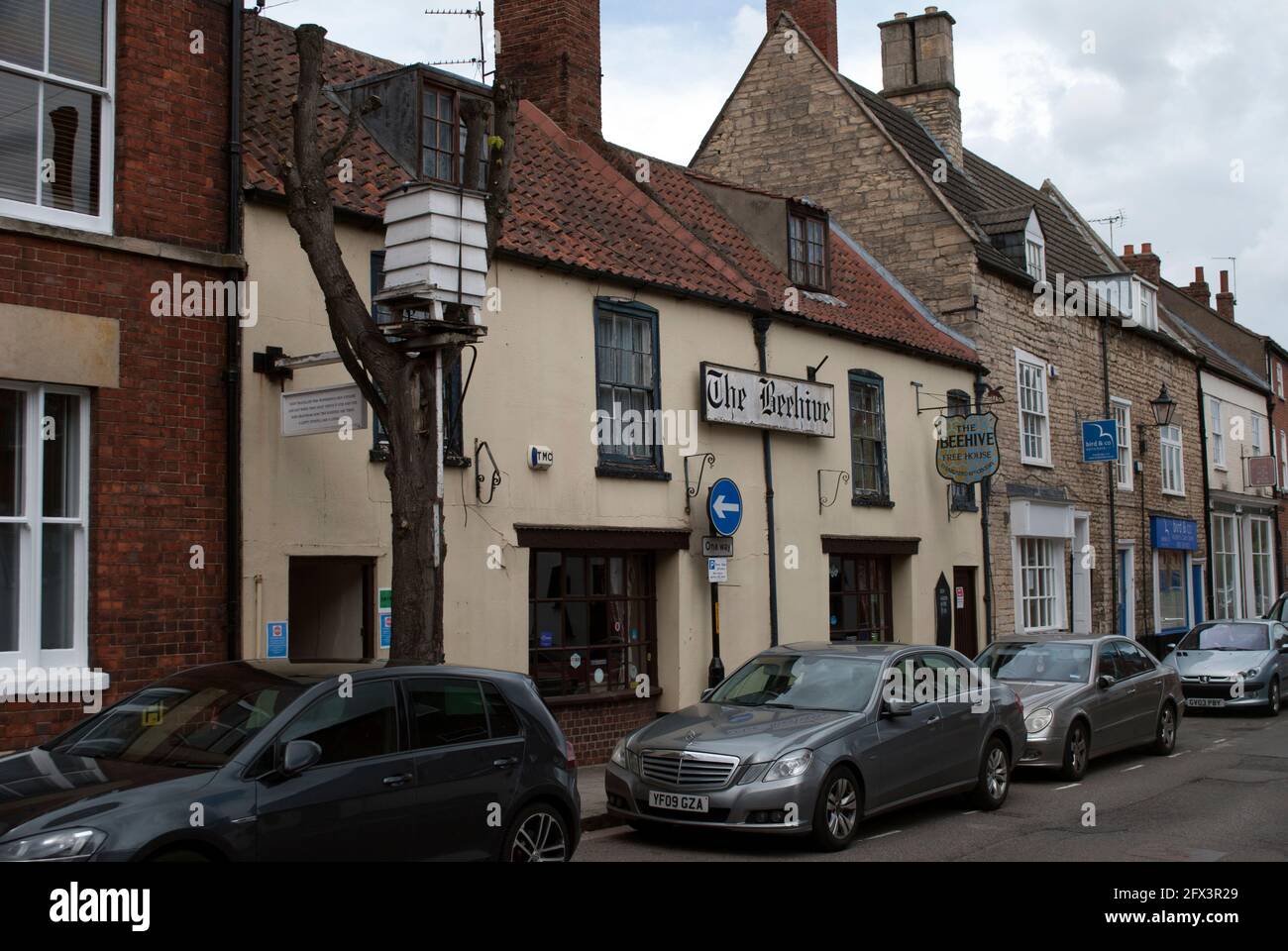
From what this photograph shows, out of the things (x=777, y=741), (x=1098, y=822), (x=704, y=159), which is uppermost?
(x=704, y=159)

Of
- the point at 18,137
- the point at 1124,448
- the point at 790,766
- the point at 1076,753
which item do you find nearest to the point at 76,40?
the point at 18,137

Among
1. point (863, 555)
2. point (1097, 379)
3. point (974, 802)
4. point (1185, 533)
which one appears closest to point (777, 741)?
point (974, 802)

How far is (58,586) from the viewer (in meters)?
9.89

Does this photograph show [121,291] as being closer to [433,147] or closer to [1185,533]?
[433,147]

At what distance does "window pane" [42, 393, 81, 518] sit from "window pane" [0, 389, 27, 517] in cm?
→ 18

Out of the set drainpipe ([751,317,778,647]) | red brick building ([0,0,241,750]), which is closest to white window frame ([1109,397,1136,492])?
drainpipe ([751,317,778,647])

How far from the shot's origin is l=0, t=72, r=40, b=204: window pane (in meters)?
10.0

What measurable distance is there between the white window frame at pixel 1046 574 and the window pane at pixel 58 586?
17.4m

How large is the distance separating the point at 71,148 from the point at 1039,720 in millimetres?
10520

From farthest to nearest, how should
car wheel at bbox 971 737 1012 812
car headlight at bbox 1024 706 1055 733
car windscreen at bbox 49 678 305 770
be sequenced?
car headlight at bbox 1024 706 1055 733 < car wheel at bbox 971 737 1012 812 < car windscreen at bbox 49 678 305 770

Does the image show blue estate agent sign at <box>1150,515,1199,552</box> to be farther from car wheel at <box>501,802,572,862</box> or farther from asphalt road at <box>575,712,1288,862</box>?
car wheel at <box>501,802,572,862</box>

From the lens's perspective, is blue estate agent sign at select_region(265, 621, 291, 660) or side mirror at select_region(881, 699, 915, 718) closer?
side mirror at select_region(881, 699, 915, 718)

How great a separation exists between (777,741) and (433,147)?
8.18 m

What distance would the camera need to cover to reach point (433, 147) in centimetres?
1455
